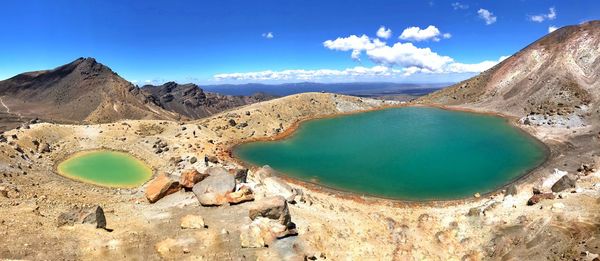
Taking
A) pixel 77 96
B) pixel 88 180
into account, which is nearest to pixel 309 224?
pixel 88 180

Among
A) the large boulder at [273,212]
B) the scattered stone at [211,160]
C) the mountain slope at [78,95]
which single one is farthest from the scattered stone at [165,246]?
the mountain slope at [78,95]

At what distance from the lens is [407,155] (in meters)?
65.2

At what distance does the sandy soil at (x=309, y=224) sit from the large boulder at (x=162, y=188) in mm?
894

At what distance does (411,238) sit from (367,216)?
577cm

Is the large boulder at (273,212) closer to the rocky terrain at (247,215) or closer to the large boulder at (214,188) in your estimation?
the rocky terrain at (247,215)

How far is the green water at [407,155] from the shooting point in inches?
2019

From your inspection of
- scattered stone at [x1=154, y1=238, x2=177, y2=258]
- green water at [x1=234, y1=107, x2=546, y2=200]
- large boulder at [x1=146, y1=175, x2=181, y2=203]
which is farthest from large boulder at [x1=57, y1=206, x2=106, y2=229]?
green water at [x1=234, y1=107, x2=546, y2=200]

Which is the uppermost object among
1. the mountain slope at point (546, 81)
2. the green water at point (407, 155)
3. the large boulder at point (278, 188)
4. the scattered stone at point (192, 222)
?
the mountain slope at point (546, 81)

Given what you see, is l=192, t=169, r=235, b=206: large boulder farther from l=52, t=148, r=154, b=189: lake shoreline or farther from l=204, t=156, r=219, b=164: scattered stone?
l=204, t=156, r=219, b=164: scattered stone

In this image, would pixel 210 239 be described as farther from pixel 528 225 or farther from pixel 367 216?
pixel 528 225

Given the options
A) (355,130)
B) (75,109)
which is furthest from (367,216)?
(75,109)

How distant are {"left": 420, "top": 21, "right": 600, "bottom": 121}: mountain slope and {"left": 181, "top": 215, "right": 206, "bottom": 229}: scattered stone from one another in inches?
3211

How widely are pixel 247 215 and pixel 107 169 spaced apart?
30124mm

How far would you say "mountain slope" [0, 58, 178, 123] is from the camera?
164m
